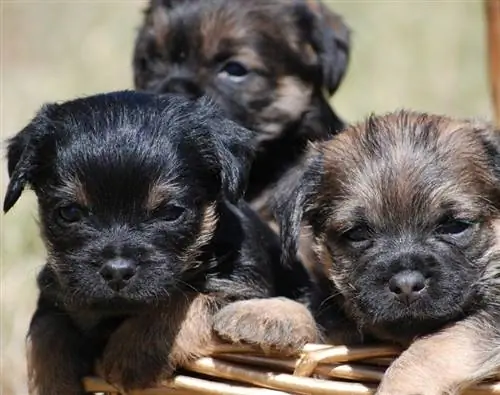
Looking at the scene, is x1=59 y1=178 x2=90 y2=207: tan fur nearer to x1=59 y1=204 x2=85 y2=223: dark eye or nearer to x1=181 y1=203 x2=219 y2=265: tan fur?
x1=59 y1=204 x2=85 y2=223: dark eye

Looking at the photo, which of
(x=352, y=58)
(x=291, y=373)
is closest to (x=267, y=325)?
(x=291, y=373)

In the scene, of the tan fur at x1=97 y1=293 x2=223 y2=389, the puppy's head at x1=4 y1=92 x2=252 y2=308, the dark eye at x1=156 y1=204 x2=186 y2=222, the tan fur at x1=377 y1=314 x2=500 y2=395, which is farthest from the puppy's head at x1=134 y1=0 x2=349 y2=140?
the tan fur at x1=377 y1=314 x2=500 y2=395

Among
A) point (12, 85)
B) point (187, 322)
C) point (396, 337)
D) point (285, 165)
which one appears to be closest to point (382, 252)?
point (396, 337)

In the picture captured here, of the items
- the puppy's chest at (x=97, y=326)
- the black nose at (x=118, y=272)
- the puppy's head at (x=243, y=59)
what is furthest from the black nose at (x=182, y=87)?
the black nose at (x=118, y=272)

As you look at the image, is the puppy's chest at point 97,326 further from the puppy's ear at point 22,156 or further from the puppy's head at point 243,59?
the puppy's head at point 243,59

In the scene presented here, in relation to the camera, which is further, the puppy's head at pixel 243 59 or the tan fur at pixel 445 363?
the puppy's head at pixel 243 59

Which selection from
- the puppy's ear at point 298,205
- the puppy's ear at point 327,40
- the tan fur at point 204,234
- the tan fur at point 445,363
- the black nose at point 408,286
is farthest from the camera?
the puppy's ear at point 327,40

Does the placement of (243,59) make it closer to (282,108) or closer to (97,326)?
(282,108)

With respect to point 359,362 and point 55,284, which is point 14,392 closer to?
point 55,284
